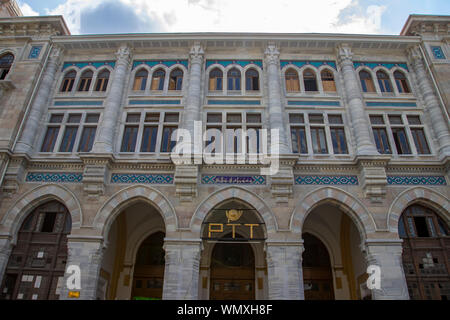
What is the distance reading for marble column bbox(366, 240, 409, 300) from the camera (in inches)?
446

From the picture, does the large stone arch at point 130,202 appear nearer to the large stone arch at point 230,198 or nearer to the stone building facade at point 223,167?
the stone building facade at point 223,167

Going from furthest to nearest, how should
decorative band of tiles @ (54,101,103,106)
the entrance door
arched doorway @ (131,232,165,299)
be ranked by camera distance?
decorative band of tiles @ (54,101,103,106), arched doorway @ (131,232,165,299), the entrance door

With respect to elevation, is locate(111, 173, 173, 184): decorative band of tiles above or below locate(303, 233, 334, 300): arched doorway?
above

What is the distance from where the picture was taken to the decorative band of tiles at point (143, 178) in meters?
13.4

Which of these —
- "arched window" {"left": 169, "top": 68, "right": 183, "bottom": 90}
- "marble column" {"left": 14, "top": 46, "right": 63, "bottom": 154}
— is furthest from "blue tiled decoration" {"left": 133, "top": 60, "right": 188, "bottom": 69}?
"marble column" {"left": 14, "top": 46, "right": 63, "bottom": 154}

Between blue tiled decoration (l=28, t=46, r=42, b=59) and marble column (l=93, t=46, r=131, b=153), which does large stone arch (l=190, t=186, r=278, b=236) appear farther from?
blue tiled decoration (l=28, t=46, r=42, b=59)

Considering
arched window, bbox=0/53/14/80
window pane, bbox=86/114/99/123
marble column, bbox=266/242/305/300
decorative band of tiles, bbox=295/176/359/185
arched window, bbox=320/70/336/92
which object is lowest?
marble column, bbox=266/242/305/300

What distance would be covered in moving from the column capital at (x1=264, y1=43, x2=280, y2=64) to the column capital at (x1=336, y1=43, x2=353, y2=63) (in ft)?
10.1

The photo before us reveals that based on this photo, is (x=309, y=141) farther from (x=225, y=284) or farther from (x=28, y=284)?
(x=28, y=284)

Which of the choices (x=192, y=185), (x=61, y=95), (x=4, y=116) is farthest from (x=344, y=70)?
(x=4, y=116)

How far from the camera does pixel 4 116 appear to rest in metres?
14.6

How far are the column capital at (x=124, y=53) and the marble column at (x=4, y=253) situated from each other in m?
9.54

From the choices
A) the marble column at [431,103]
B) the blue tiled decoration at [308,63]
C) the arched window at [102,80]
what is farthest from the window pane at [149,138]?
the marble column at [431,103]

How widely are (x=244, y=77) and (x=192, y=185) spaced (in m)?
6.50
